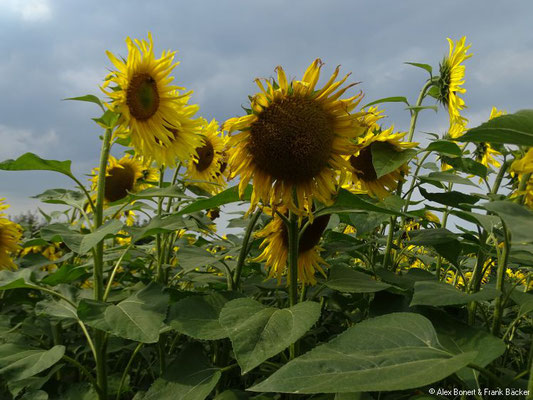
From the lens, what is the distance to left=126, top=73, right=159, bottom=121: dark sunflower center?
2076 millimetres

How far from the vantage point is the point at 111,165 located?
3.06 meters

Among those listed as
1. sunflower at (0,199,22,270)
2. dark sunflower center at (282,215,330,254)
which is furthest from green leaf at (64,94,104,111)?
sunflower at (0,199,22,270)

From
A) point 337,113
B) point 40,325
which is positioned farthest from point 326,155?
point 40,325

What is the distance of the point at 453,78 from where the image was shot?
8.12ft

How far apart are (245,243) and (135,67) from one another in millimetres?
1065

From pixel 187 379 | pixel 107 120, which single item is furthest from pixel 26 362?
pixel 107 120

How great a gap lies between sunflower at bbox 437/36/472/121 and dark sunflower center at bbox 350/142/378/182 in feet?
2.74

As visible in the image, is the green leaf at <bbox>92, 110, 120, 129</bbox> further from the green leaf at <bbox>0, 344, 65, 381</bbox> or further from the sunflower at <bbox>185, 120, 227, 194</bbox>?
the sunflower at <bbox>185, 120, 227, 194</bbox>

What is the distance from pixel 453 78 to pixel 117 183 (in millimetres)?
2133

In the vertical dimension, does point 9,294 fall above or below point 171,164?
below

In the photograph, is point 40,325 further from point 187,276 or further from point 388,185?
point 388,185

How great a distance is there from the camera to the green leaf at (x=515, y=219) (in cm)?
62

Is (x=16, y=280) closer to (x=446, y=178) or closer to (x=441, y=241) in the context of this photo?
(x=441, y=241)

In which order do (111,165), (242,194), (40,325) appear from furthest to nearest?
(111,165), (40,325), (242,194)
